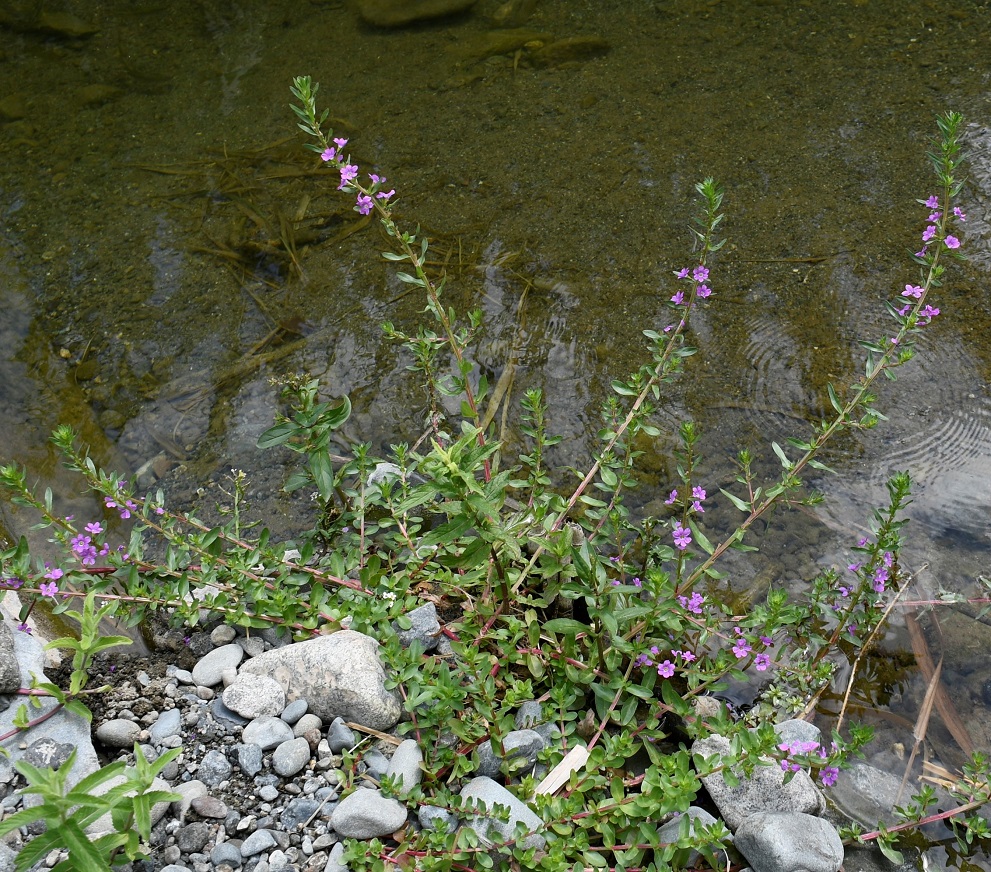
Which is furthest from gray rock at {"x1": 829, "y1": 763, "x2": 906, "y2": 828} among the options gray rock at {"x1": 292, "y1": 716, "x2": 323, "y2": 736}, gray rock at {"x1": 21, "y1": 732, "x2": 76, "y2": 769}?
gray rock at {"x1": 21, "y1": 732, "x2": 76, "y2": 769}

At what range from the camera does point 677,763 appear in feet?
7.57

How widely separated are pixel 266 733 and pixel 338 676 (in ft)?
0.87

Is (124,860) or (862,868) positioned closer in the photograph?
(124,860)

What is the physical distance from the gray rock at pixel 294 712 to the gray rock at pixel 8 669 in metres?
0.78

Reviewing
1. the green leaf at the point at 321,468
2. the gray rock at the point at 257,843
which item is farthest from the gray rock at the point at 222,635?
the gray rock at the point at 257,843

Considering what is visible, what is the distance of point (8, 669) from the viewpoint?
250cm

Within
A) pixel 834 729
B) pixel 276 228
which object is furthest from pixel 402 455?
pixel 276 228

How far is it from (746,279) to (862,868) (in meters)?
2.79

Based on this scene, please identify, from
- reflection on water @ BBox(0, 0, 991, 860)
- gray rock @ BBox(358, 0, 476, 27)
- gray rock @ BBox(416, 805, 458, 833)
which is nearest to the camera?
gray rock @ BBox(416, 805, 458, 833)

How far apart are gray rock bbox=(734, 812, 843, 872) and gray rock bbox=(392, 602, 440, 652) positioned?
1.12m

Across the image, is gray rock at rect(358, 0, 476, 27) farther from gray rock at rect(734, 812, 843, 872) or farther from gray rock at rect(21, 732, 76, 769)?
gray rock at rect(734, 812, 843, 872)

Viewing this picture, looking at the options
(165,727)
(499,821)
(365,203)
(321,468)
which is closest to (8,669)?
(165,727)

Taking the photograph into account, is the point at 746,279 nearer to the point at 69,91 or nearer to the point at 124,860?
the point at 124,860

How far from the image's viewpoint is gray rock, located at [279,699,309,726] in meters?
2.66
